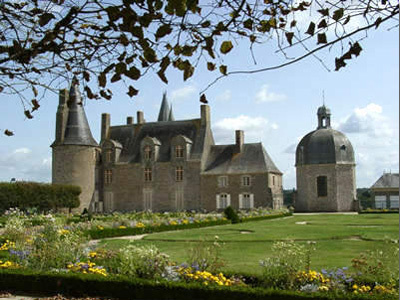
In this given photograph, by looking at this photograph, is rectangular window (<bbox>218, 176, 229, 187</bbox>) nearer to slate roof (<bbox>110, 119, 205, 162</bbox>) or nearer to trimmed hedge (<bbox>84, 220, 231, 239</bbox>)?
slate roof (<bbox>110, 119, 205, 162</bbox>)

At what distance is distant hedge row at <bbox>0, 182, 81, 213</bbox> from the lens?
2708 centimetres

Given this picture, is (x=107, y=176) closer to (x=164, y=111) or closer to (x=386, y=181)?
(x=164, y=111)

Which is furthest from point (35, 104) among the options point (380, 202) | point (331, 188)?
point (380, 202)

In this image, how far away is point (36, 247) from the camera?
8.46m

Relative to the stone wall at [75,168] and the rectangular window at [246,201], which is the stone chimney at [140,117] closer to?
the stone wall at [75,168]

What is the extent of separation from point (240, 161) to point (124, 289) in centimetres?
2922

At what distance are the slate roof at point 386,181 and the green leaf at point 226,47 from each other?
1625 inches

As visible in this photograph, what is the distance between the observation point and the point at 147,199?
3669 cm

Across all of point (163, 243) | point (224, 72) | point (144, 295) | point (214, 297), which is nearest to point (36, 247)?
point (144, 295)

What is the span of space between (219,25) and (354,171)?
3670 cm

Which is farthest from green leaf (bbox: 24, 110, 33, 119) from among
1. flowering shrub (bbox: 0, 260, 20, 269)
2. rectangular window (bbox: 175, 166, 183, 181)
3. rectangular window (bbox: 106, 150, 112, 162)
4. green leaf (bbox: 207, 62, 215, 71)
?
rectangular window (bbox: 106, 150, 112, 162)

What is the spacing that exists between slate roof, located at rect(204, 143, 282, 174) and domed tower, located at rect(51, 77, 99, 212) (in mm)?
8613

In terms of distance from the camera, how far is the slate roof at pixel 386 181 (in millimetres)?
41256

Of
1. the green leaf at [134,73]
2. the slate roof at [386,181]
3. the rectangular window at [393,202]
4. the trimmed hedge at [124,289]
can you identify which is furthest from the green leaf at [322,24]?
the slate roof at [386,181]
